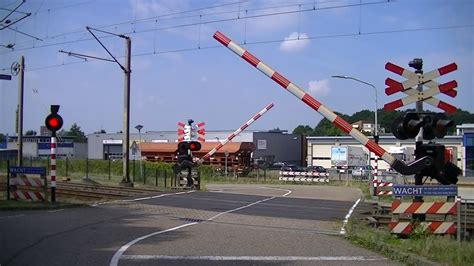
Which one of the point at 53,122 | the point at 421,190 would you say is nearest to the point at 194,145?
the point at 53,122

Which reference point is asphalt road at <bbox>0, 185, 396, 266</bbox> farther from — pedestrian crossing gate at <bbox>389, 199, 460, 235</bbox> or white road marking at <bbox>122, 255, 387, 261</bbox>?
pedestrian crossing gate at <bbox>389, 199, 460, 235</bbox>

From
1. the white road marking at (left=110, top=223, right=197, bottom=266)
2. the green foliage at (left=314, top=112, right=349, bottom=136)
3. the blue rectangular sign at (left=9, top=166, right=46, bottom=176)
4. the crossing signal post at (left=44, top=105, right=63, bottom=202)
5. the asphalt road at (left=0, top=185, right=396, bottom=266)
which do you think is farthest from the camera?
the green foliage at (left=314, top=112, right=349, bottom=136)

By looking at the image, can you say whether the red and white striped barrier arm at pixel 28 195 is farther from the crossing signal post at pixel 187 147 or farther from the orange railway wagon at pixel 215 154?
the orange railway wagon at pixel 215 154

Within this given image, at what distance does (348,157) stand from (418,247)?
47.7 m

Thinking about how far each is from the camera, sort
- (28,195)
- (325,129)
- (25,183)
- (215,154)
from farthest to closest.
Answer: (325,129), (215,154), (25,183), (28,195)

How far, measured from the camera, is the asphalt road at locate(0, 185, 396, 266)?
29.9 ft

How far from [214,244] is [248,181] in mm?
39056

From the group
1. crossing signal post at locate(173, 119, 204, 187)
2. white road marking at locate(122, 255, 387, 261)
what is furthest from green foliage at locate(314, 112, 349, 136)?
white road marking at locate(122, 255, 387, 261)

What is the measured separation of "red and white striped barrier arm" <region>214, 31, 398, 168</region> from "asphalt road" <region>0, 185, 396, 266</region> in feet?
7.51

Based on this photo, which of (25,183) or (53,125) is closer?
(53,125)

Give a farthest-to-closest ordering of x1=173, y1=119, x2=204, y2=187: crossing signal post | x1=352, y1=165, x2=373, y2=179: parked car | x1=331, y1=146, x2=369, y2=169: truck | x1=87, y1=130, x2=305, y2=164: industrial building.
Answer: x1=87, y1=130, x2=305, y2=164: industrial building → x1=331, y1=146, x2=369, y2=169: truck → x1=352, y1=165, x2=373, y2=179: parked car → x1=173, y1=119, x2=204, y2=187: crossing signal post

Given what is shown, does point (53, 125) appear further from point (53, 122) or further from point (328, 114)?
point (328, 114)

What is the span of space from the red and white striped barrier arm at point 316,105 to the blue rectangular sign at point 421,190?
1123mm

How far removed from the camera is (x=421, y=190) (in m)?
11.5
